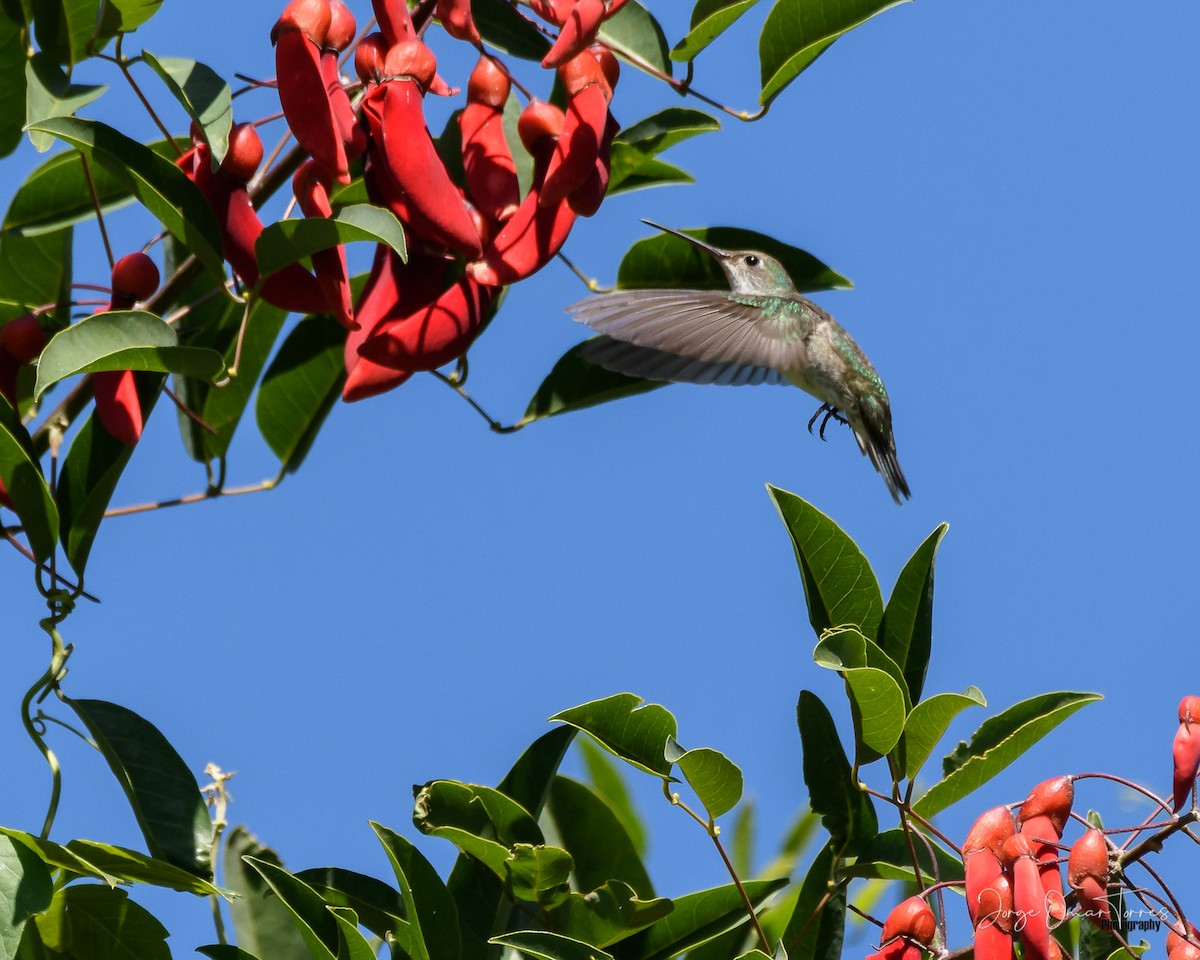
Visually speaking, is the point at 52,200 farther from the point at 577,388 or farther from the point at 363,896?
the point at 363,896

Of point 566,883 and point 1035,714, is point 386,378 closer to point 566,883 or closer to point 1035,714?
point 566,883

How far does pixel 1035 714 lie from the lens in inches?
71.4

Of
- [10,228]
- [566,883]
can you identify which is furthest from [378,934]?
[10,228]

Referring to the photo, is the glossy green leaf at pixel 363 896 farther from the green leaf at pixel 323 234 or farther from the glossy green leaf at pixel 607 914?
the green leaf at pixel 323 234

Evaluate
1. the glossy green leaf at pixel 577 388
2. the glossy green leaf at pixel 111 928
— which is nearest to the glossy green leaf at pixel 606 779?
the glossy green leaf at pixel 577 388

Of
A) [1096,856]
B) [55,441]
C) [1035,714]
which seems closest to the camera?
[1096,856]

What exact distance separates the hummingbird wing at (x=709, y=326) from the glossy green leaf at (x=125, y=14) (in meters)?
0.70

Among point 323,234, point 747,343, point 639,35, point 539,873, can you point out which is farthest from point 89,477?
point 747,343

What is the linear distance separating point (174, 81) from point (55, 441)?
50 cm

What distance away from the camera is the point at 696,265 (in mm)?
2650

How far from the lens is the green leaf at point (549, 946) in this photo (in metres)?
1.63

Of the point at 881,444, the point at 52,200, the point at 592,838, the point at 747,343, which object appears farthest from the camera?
the point at 881,444

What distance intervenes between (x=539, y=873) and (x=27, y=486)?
2.45 ft

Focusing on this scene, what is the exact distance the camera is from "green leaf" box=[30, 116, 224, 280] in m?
1.82
